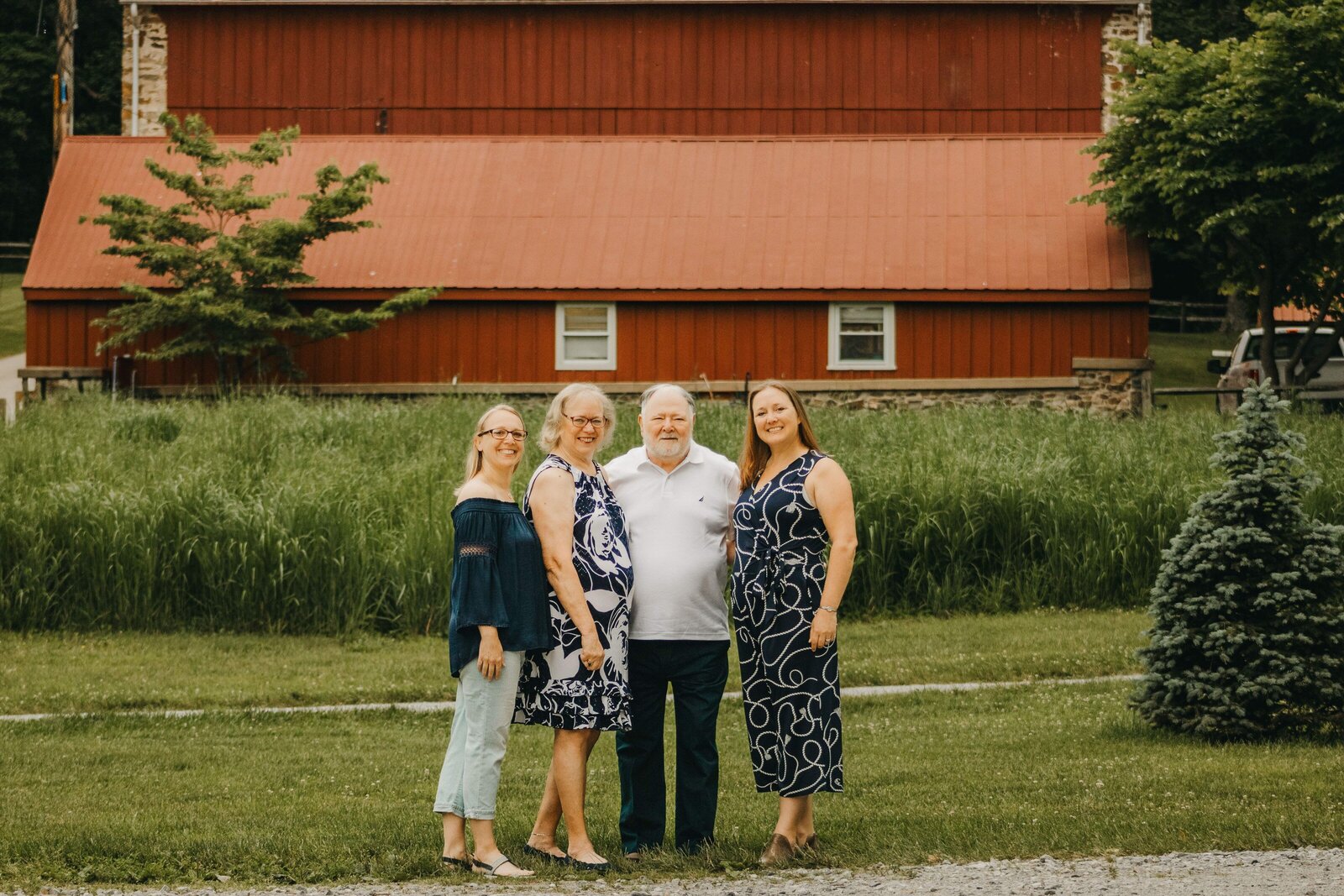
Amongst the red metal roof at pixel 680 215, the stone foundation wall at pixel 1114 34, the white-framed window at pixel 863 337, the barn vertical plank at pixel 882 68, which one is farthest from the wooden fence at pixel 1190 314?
the white-framed window at pixel 863 337

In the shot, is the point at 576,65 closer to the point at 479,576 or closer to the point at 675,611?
the point at 675,611

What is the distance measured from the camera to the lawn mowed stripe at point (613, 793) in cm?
627

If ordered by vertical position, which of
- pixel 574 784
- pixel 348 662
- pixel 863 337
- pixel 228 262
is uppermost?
pixel 228 262

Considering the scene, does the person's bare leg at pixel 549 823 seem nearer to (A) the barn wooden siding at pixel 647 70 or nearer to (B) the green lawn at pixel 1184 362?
(A) the barn wooden siding at pixel 647 70

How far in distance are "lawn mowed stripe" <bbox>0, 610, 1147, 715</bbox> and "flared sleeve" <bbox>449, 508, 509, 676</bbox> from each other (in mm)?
4746

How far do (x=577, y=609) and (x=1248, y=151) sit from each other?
1883 cm

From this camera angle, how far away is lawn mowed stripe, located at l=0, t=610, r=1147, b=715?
10.6 m

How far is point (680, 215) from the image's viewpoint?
81.4 feet

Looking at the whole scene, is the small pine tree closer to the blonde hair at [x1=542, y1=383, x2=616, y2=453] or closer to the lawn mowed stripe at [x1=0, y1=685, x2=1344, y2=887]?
the lawn mowed stripe at [x1=0, y1=685, x2=1344, y2=887]

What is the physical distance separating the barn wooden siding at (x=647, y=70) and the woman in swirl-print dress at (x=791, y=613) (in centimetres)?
2364

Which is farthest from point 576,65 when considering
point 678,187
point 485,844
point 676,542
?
point 485,844

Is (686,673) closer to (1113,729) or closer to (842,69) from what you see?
(1113,729)

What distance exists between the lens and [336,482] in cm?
1473

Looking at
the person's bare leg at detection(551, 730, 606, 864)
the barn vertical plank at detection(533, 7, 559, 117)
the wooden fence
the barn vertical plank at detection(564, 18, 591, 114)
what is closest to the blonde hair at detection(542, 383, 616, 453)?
the person's bare leg at detection(551, 730, 606, 864)
